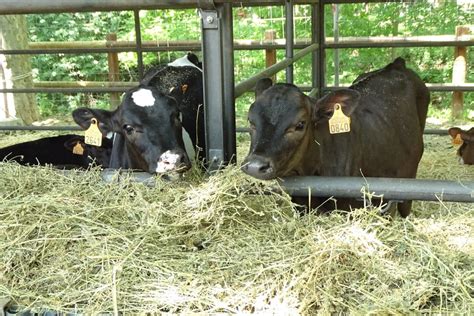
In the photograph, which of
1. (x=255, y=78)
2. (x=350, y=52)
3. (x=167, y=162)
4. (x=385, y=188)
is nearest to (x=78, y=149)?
(x=255, y=78)

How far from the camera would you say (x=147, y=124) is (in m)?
3.55

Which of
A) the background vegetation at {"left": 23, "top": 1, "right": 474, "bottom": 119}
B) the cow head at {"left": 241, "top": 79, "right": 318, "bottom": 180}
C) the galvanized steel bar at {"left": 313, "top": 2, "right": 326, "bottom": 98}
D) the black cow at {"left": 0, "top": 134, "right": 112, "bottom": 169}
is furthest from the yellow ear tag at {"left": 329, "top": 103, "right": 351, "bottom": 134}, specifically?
the background vegetation at {"left": 23, "top": 1, "right": 474, "bottom": 119}

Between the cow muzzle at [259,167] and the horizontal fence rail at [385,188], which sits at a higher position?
the cow muzzle at [259,167]

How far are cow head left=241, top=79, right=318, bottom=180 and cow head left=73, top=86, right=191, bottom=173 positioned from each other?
0.49 m

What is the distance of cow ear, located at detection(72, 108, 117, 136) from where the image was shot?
3733 millimetres

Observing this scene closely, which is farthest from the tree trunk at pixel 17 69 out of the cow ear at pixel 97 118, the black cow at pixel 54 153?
the cow ear at pixel 97 118

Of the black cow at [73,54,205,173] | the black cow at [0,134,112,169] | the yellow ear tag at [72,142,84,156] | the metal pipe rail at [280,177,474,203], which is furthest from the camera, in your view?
the black cow at [0,134,112,169]

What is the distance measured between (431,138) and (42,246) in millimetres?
6120

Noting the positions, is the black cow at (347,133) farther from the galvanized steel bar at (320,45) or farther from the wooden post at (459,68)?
the wooden post at (459,68)

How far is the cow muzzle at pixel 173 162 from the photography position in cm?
323

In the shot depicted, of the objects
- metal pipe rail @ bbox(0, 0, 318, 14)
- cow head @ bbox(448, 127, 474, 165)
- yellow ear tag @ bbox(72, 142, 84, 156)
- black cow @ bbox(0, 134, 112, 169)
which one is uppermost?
metal pipe rail @ bbox(0, 0, 318, 14)

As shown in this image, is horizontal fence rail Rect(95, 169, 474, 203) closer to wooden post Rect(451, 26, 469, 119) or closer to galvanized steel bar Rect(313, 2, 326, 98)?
galvanized steel bar Rect(313, 2, 326, 98)

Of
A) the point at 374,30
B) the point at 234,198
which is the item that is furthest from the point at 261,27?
the point at 234,198

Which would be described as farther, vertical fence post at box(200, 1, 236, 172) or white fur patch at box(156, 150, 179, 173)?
white fur patch at box(156, 150, 179, 173)
